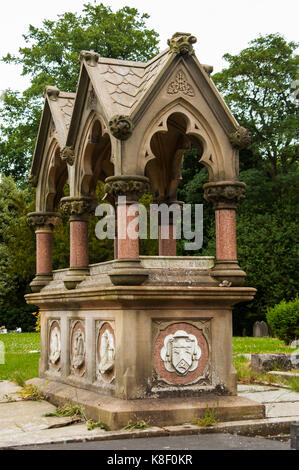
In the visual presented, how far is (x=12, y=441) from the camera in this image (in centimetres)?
655

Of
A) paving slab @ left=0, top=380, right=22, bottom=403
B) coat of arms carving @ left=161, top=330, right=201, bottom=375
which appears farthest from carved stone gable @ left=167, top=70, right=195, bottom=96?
paving slab @ left=0, top=380, right=22, bottom=403

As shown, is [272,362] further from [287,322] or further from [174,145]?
[287,322]

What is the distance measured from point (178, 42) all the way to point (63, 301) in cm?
374

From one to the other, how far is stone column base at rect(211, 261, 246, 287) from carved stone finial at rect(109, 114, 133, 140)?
1.89m

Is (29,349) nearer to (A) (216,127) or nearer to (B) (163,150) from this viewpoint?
(B) (163,150)

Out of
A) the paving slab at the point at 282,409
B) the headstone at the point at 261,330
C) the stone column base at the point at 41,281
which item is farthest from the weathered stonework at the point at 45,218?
the headstone at the point at 261,330

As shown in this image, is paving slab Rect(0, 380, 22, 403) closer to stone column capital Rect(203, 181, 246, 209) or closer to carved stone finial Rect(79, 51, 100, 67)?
stone column capital Rect(203, 181, 246, 209)

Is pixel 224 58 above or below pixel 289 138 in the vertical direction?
above

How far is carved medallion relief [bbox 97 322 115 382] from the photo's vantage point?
803 cm

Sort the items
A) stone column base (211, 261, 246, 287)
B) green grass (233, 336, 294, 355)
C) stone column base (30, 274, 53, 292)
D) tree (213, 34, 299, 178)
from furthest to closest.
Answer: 1. tree (213, 34, 299, 178)
2. green grass (233, 336, 294, 355)
3. stone column base (30, 274, 53, 292)
4. stone column base (211, 261, 246, 287)

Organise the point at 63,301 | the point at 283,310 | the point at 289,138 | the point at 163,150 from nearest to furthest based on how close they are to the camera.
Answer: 1. the point at 63,301
2. the point at 163,150
3. the point at 283,310
4. the point at 289,138

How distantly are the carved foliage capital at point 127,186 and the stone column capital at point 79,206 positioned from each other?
168 cm
